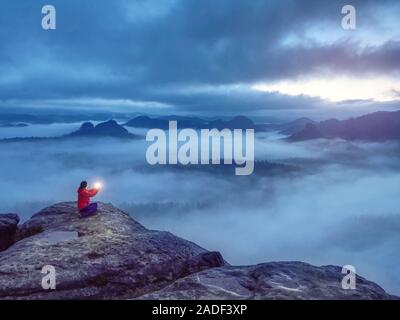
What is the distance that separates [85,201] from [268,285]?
10.3 m

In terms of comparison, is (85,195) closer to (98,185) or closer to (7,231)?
(98,185)

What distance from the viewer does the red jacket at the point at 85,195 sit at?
52.9ft

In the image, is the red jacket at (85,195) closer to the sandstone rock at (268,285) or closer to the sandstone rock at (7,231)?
the sandstone rock at (7,231)

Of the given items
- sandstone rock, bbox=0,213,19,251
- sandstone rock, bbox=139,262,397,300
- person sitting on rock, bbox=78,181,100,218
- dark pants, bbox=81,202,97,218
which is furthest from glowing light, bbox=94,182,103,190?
sandstone rock, bbox=139,262,397,300

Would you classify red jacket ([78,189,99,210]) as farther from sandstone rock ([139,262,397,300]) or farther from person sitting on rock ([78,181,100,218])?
sandstone rock ([139,262,397,300])

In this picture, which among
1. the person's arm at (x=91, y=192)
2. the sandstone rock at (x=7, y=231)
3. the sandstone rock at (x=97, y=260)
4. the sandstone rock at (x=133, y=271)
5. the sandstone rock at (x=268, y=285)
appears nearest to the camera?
the sandstone rock at (x=268, y=285)

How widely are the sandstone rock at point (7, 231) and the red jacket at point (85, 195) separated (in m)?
4.76

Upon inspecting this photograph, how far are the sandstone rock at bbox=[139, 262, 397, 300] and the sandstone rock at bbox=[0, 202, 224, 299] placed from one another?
117 inches

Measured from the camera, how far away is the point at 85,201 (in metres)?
16.6

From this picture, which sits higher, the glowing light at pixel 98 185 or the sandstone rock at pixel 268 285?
the glowing light at pixel 98 185

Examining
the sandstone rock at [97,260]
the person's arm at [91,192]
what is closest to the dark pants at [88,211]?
the sandstone rock at [97,260]

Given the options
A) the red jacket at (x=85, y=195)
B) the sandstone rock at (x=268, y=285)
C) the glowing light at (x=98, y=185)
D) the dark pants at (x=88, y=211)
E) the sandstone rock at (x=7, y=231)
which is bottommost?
the sandstone rock at (x=268, y=285)

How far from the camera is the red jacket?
52.9 feet
